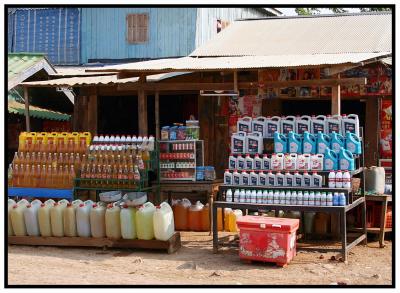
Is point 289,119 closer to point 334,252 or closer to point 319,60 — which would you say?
point 319,60

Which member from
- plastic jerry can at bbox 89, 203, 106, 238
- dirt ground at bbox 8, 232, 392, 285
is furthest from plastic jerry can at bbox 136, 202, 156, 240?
plastic jerry can at bbox 89, 203, 106, 238

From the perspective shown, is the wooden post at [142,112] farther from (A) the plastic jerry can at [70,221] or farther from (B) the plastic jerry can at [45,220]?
(B) the plastic jerry can at [45,220]

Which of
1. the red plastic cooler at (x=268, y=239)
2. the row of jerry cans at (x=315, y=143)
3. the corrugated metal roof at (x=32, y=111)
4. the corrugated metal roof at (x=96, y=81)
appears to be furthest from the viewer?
the corrugated metal roof at (x=32, y=111)

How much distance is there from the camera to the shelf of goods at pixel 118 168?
Answer: 11203 millimetres

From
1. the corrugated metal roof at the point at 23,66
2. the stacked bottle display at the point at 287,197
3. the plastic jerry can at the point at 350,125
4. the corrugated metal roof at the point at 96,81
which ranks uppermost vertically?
the corrugated metal roof at the point at 23,66

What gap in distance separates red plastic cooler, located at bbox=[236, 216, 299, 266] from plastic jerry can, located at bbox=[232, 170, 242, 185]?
76 cm

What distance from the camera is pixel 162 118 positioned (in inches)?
711

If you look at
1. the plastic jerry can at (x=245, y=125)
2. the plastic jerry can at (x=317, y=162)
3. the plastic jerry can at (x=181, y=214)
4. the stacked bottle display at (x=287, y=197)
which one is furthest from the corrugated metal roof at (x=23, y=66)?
the plastic jerry can at (x=317, y=162)

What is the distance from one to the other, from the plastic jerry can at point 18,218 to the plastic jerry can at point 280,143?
4.21 meters

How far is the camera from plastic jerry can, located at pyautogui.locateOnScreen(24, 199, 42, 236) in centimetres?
1033

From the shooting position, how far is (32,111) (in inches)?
658

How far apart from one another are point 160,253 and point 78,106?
7375mm

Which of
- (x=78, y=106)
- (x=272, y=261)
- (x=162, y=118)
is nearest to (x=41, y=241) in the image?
(x=272, y=261)

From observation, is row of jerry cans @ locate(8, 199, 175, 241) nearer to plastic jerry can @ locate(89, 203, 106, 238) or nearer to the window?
plastic jerry can @ locate(89, 203, 106, 238)
